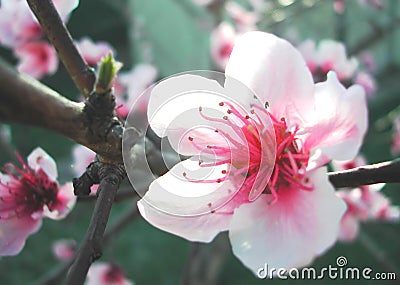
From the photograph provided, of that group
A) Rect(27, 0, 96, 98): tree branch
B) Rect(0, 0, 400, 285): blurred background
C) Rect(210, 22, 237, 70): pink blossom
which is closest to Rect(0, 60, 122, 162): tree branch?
Rect(27, 0, 96, 98): tree branch

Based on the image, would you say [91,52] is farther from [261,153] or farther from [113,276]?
[261,153]

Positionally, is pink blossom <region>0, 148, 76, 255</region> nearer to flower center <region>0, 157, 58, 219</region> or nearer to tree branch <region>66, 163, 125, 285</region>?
flower center <region>0, 157, 58, 219</region>

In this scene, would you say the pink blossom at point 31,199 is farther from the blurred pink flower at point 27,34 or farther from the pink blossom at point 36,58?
the pink blossom at point 36,58

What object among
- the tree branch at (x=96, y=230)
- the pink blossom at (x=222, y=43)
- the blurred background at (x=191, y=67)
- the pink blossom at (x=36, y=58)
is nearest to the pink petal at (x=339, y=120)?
the tree branch at (x=96, y=230)

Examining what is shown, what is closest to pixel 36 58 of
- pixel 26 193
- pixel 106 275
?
pixel 106 275

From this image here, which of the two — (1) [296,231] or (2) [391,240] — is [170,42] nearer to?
(2) [391,240]

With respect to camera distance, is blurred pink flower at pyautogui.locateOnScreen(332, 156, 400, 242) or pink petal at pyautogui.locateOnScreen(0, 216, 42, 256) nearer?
pink petal at pyautogui.locateOnScreen(0, 216, 42, 256)
